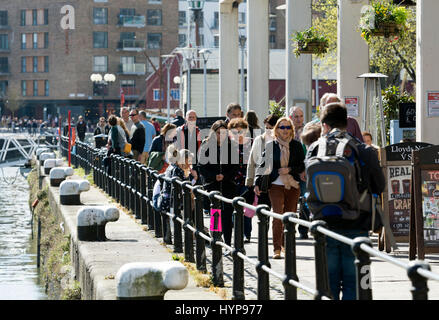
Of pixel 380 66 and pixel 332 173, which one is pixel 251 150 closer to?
pixel 332 173

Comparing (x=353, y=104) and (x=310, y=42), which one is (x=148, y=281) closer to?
(x=353, y=104)

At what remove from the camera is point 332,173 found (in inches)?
277

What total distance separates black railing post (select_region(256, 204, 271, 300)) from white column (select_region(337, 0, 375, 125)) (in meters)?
10.5

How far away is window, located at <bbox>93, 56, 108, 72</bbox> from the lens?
10494 centimetres

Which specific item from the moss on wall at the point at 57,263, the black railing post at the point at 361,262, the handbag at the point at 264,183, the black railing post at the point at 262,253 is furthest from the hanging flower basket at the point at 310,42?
the black railing post at the point at 361,262

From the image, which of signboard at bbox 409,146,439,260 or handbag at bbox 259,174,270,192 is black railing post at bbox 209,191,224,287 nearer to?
handbag at bbox 259,174,270,192

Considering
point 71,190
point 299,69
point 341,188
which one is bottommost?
point 71,190

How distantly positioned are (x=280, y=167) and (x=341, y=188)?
455 centimetres

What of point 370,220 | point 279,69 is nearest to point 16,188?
point 279,69

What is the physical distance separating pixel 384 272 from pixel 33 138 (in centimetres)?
5384

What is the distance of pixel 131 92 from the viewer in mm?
104938

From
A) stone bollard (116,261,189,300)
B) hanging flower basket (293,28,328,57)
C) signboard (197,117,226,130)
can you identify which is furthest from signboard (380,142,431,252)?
signboard (197,117,226,130)

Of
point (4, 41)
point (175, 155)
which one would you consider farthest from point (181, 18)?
point (175, 155)

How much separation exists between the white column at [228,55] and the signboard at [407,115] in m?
14.3
